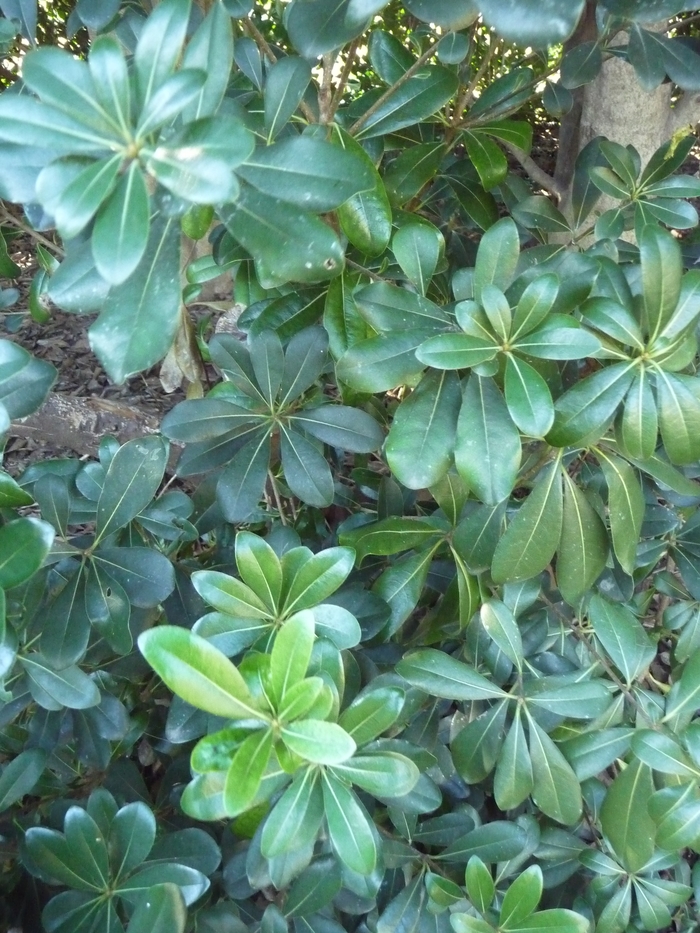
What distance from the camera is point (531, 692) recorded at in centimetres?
79

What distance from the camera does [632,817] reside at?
76 cm

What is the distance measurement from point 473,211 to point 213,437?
615 mm

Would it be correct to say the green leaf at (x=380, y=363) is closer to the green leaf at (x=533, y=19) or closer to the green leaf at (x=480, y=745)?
the green leaf at (x=533, y=19)

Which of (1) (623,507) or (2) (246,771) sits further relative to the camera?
(1) (623,507)

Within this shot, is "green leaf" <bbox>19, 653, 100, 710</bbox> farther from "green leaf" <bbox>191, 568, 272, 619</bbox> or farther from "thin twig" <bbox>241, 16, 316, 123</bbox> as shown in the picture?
"thin twig" <bbox>241, 16, 316, 123</bbox>

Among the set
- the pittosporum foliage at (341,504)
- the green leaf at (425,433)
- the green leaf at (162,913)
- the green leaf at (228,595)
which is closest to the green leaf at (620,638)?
the pittosporum foliage at (341,504)

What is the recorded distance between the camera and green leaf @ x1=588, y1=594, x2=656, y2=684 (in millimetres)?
810

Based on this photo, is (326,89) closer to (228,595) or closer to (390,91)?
(390,91)

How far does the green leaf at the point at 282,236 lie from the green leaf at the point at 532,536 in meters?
0.36

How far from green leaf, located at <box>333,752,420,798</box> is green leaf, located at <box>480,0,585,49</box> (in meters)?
0.55

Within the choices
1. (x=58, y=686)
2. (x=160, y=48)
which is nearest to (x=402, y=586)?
(x=58, y=686)

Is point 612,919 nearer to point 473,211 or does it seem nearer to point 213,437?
point 213,437

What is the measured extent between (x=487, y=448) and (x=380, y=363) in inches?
5.6

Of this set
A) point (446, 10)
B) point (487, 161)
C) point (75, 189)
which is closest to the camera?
point (75, 189)
